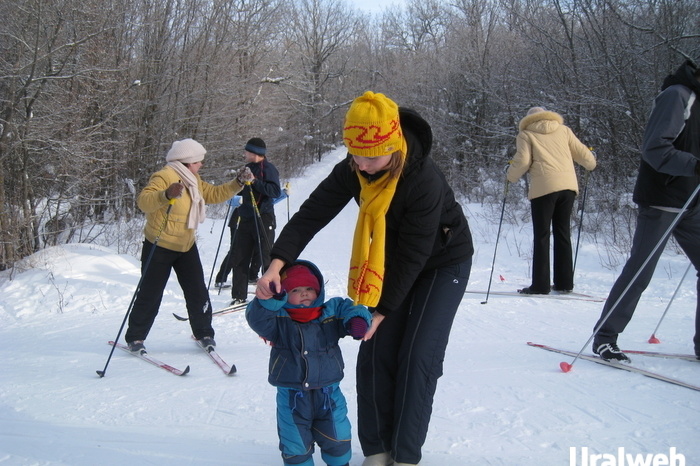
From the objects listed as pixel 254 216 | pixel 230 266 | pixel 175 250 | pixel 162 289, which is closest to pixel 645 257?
pixel 175 250

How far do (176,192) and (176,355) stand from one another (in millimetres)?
1585

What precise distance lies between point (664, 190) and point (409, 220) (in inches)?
103

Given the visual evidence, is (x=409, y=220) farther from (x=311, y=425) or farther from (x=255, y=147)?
(x=255, y=147)

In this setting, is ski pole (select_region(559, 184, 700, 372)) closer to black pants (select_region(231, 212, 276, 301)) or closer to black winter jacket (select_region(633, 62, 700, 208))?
black winter jacket (select_region(633, 62, 700, 208))

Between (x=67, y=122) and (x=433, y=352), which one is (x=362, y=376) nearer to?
(x=433, y=352)

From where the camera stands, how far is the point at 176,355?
17.6ft

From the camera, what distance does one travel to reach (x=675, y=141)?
4.16m

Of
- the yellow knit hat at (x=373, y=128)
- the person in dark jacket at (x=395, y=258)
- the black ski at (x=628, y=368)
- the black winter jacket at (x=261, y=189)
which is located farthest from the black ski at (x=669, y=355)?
the black winter jacket at (x=261, y=189)

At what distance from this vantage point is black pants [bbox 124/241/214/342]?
528cm

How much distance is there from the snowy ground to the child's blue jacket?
642 mm

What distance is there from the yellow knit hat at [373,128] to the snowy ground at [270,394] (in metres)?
1.64

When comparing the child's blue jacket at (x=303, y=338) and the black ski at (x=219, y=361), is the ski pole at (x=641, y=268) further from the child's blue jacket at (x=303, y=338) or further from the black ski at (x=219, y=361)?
the black ski at (x=219, y=361)

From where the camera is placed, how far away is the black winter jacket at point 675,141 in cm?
401

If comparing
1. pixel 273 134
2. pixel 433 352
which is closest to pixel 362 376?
pixel 433 352
